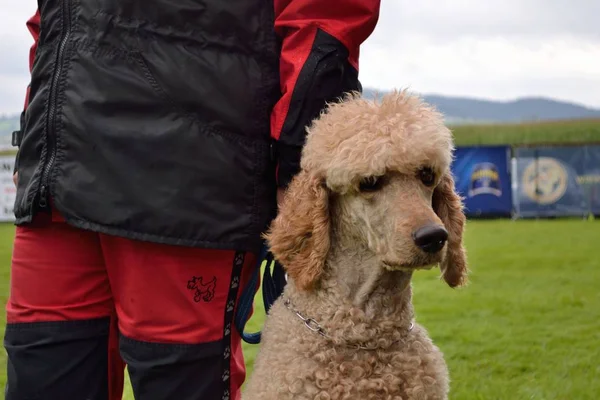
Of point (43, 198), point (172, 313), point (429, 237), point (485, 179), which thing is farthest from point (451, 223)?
point (485, 179)

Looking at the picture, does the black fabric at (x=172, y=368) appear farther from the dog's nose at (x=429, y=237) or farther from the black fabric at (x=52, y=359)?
the dog's nose at (x=429, y=237)

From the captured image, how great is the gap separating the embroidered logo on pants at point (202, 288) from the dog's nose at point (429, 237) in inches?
22.2

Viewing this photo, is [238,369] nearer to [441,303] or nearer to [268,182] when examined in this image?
[268,182]

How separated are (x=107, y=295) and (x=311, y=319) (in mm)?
592

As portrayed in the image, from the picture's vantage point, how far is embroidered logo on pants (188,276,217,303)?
1.90 meters

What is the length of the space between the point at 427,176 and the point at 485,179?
13.4 meters

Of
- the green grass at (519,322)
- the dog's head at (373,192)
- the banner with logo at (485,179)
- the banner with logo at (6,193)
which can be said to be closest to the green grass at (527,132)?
the banner with logo at (485,179)

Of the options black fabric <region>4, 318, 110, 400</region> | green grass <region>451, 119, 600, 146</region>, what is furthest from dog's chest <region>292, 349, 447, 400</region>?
green grass <region>451, 119, 600, 146</region>

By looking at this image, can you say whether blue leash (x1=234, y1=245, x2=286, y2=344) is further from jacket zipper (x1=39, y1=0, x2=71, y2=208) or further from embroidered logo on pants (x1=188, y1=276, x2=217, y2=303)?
jacket zipper (x1=39, y1=0, x2=71, y2=208)

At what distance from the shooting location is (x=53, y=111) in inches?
72.6

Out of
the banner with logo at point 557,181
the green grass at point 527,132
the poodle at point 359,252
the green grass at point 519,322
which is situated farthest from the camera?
the green grass at point 527,132

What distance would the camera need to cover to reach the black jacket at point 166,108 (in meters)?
1.82

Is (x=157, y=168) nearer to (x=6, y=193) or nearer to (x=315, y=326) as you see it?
(x=315, y=326)

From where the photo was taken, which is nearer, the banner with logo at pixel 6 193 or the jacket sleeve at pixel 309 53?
the jacket sleeve at pixel 309 53
